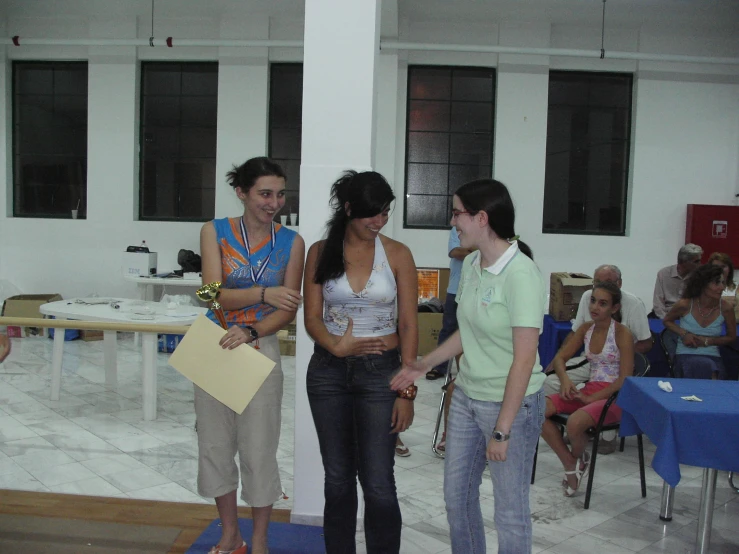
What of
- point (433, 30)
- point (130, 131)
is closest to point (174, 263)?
point (130, 131)

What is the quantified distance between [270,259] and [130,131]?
688 centimetres

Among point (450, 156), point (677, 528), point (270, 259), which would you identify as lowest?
point (677, 528)

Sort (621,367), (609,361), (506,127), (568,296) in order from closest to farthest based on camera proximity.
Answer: (621,367), (609,361), (568,296), (506,127)

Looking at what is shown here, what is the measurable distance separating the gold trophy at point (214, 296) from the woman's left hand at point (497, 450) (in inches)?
40.3

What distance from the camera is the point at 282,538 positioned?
278 cm

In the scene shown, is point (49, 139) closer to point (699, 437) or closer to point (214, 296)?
point (214, 296)

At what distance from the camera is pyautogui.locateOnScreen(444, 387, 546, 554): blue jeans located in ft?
6.53

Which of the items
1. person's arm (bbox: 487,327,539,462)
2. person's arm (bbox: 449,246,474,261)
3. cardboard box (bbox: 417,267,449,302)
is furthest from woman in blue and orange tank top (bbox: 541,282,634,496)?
cardboard box (bbox: 417,267,449,302)

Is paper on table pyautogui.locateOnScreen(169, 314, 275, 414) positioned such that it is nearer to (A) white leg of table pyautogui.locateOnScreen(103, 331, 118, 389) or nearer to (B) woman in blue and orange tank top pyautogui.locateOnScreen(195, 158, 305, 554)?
(B) woman in blue and orange tank top pyautogui.locateOnScreen(195, 158, 305, 554)

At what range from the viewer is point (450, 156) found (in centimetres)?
845

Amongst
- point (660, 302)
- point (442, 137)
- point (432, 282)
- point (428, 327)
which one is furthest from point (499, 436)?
point (442, 137)

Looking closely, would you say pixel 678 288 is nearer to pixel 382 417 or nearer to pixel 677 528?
pixel 677 528

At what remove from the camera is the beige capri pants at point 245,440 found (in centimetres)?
242

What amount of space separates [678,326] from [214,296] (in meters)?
3.69
